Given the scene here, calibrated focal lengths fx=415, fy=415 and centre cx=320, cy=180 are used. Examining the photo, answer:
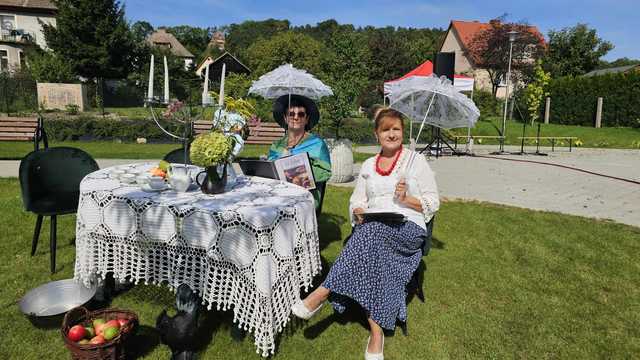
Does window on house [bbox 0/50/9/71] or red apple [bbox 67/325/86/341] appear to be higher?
window on house [bbox 0/50/9/71]

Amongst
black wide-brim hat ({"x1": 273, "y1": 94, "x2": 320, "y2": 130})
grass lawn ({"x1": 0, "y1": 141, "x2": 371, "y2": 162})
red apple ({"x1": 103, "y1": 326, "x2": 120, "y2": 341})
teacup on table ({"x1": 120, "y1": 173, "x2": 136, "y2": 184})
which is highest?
black wide-brim hat ({"x1": 273, "y1": 94, "x2": 320, "y2": 130})

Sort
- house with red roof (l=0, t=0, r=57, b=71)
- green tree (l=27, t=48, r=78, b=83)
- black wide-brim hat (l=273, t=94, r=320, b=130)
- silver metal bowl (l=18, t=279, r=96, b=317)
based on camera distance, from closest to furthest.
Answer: silver metal bowl (l=18, t=279, r=96, b=317), black wide-brim hat (l=273, t=94, r=320, b=130), green tree (l=27, t=48, r=78, b=83), house with red roof (l=0, t=0, r=57, b=71)

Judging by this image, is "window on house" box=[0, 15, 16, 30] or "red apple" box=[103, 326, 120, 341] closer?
"red apple" box=[103, 326, 120, 341]

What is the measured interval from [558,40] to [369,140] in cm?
2834

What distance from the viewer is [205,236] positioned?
250cm

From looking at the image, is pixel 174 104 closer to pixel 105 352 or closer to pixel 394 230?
pixel 105 352

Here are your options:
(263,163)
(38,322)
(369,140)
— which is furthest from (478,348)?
(369,140)

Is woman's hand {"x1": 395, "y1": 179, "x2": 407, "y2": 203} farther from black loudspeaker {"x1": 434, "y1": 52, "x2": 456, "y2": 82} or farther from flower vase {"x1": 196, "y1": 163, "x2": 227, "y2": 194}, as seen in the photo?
black loudspeaker {"x1": 434, "y1": 52, "x2": 456, "y2": 82}

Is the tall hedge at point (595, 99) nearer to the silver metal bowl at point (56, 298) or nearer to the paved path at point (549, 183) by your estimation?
the paved path at point (549, 183)

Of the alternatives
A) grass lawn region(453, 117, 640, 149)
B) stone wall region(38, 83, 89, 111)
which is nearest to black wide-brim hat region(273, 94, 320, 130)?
grass lawn region(453, 117, 640, 149)

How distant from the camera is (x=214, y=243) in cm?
250

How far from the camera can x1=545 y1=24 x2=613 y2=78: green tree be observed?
35344 mm

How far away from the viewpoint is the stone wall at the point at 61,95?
21.5 m

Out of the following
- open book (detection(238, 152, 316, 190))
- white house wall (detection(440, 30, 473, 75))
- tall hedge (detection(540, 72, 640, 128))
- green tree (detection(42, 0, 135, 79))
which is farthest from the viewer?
white house wall (detection(440, 30, 473, 75))
